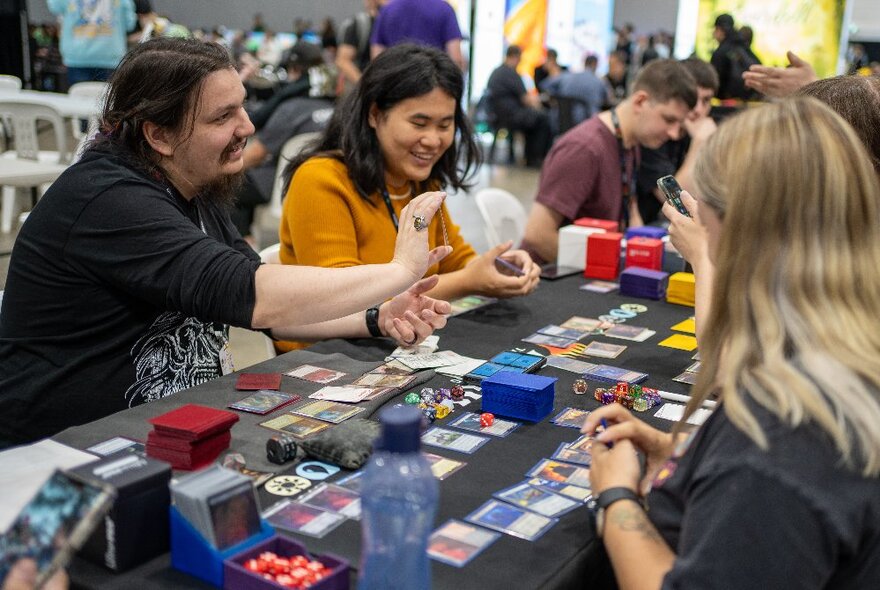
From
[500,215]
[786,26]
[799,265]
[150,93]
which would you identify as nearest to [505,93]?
[786,26]

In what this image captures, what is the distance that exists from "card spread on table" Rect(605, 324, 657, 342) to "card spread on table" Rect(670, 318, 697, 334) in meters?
0.08

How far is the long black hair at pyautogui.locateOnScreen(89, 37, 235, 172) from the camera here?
1896mm

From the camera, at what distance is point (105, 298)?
1.90 meters

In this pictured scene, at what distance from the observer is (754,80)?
335cm

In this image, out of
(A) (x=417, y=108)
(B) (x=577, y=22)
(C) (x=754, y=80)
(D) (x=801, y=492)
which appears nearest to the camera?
(D) (x=801, y=492)

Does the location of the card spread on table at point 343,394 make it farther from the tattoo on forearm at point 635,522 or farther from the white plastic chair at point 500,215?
the white plastic chair at point 500,215

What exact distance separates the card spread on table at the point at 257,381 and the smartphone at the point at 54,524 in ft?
2.76

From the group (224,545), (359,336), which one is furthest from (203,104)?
(224,545)

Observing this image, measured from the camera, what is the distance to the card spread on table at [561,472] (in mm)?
1502

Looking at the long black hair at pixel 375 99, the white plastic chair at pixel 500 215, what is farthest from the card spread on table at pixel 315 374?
the white plastic chair at pixel 500 215

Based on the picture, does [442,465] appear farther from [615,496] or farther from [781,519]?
[781,519]

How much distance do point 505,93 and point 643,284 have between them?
836 cm

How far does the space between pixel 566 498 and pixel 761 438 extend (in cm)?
49

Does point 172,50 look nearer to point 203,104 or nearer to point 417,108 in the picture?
point 203,104
